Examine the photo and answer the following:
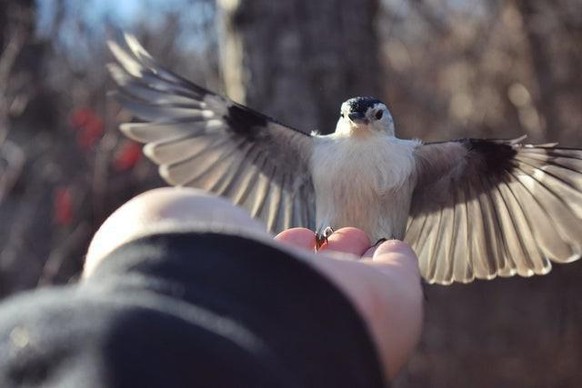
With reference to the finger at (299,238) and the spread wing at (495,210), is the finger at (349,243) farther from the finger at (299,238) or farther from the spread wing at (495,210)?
the spread wing at (495,210)

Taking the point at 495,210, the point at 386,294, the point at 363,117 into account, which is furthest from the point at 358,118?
the point at 386,294

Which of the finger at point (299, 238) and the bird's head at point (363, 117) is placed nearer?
the finger at point (299, 238)

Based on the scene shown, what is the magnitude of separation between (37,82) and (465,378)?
141 inches

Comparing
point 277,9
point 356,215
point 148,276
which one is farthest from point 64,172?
point 148,276

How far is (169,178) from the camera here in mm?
3119

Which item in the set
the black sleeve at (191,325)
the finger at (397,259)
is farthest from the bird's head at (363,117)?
the black sleeve at (191,325)

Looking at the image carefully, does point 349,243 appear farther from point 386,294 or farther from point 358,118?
point 358,118

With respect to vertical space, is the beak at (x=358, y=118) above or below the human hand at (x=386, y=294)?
below

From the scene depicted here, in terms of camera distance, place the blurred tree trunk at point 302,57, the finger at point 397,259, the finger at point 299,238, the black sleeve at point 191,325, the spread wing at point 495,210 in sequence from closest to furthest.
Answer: the black sleeve at point 191,325 < the finger at point 397,259 < the finger at point 299,238 < the spread wing at point 495,210 < the blurred tree trunk at point 302,57

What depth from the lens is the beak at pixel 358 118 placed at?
269cm

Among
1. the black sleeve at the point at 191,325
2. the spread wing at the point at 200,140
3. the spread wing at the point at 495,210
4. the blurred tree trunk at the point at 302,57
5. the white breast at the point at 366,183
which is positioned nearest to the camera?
the black sleeve at the point at 191,325

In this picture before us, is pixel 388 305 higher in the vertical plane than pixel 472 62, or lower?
higher

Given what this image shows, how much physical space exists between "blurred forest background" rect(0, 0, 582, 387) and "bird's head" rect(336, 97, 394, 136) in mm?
606

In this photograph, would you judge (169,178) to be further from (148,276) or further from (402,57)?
(402,57)
